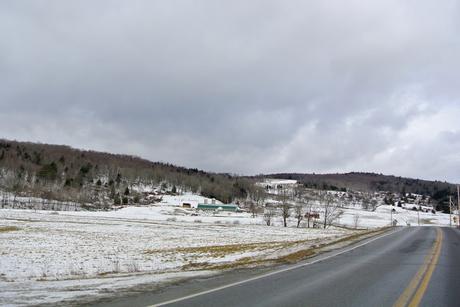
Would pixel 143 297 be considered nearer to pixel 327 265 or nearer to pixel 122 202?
pixel 327 265

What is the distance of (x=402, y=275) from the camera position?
523 inches

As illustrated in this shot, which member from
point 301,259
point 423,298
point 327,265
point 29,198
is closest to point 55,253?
point 301,259

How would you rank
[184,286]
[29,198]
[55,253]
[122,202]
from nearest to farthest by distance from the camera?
[184,286] → [55,253] → [29,198] → [122,202]

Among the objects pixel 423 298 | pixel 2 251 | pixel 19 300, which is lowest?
pixel 2 251

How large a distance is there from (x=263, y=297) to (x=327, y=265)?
24.8 feet

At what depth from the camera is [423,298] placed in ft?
31.2

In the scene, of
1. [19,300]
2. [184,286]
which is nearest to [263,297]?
[184,286]

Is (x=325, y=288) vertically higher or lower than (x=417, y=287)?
lower

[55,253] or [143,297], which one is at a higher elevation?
[143,297]

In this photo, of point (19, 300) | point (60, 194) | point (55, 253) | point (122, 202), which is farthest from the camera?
point (122, 202)

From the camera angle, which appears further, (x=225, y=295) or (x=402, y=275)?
(x=402, y=275)

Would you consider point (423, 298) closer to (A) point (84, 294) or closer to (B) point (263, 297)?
(B) point (263, 297)

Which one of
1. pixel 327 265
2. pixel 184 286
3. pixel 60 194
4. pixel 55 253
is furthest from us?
pixel 60 194

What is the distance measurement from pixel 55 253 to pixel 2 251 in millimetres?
3695
